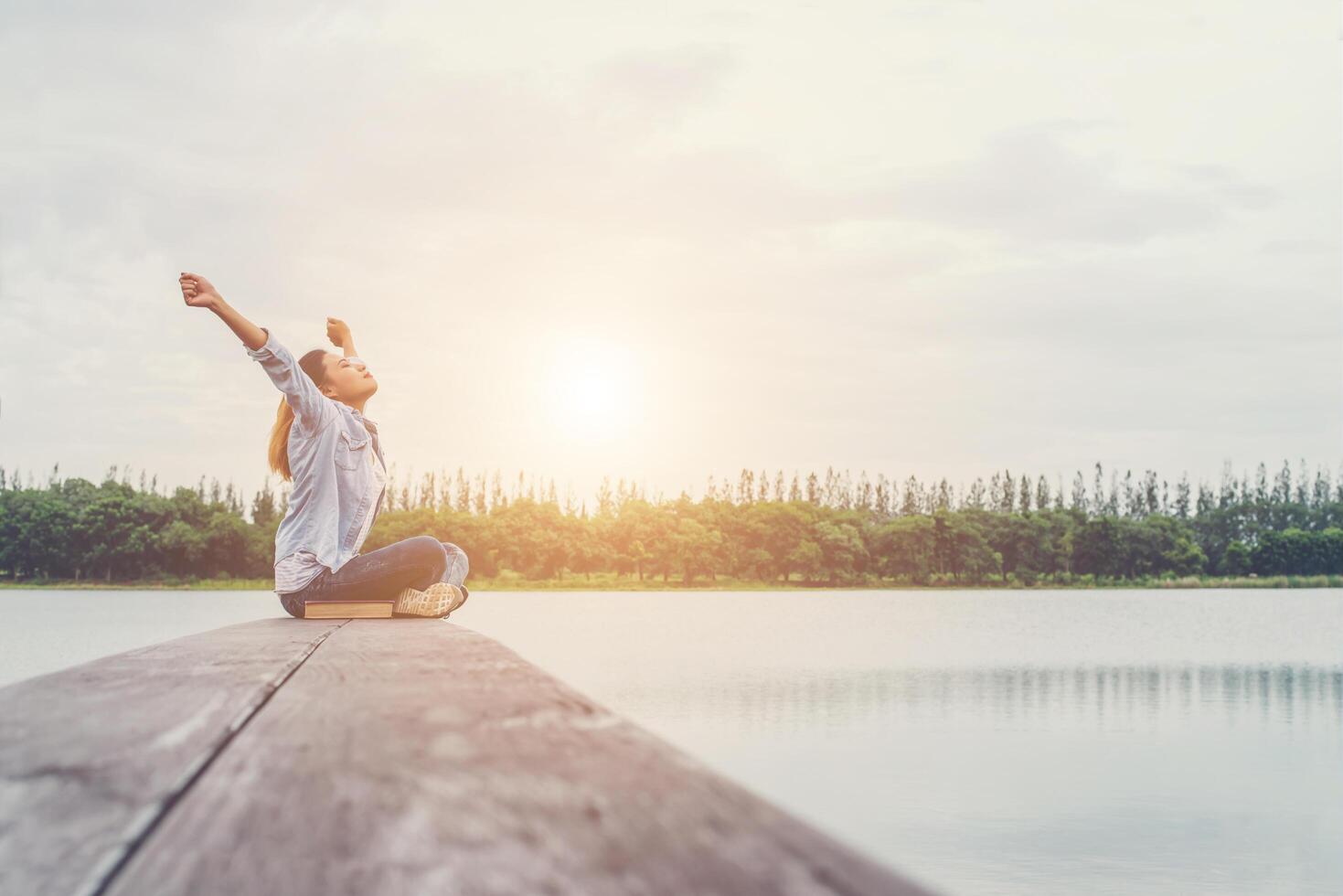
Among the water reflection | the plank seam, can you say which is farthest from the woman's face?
the water reflection

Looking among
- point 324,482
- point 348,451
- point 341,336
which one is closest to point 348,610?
Result: point 324,482

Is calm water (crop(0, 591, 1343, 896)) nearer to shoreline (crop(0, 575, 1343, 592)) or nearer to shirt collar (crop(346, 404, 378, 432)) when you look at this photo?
shirt collar (crop(346, 404, 378, 432))

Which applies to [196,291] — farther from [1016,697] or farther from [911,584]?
[911,584]

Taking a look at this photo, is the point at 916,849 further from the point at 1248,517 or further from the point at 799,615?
the point at 1248,517

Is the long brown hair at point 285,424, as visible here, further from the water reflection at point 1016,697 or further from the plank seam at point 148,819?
the water reflection at point 1016,697

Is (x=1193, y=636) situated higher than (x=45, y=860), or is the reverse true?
(x=45, y=860)

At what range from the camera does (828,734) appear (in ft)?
48.9

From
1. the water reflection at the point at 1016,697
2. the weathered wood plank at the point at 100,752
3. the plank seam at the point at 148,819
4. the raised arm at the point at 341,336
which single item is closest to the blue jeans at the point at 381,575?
the raised arm at the point at 341,336

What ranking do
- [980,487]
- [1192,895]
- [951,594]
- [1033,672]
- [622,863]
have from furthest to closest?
[980,487] → [951,594] → [1033,672] → [1192,895] → [622,863]

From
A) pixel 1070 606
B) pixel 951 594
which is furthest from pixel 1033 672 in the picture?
pixel 951 594

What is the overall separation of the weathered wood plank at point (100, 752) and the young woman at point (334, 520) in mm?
2461

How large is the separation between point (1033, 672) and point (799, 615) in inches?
793

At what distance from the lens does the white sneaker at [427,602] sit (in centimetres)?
407

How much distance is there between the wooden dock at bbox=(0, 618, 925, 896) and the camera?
1.90 feet
